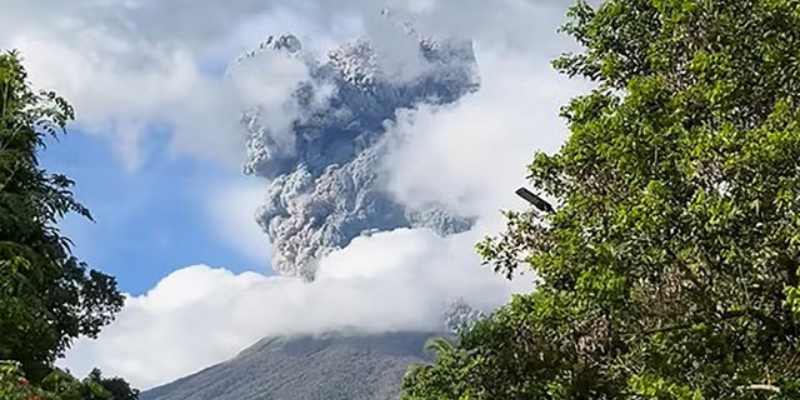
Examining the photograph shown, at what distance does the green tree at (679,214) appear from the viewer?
10.1 metres

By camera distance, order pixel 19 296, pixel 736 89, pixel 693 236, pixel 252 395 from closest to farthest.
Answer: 1. pixel 693 236
2. pixel 736 89
3. pixel 19 296
4. pixel 252 395

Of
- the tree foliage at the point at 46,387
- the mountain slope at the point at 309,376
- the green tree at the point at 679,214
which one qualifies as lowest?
the tree foliage at the point at 46,387

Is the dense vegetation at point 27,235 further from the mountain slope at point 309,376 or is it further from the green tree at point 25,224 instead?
the mountain slope at point 309,376

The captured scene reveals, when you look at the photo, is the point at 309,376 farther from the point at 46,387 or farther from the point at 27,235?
the point at 46,387

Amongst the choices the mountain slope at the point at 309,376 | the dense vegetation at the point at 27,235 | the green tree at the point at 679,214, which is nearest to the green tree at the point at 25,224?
the dense vegetation at the point at 27,235

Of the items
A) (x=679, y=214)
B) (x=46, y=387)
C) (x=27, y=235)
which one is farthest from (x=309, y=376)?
(x=679, y=214)

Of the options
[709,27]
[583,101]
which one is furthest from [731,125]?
[583,101]

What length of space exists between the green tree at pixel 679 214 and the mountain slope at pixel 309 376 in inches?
4538

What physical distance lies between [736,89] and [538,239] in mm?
3668

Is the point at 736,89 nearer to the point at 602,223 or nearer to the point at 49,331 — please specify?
the point at 602,223

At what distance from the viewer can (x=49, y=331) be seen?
56.0ft

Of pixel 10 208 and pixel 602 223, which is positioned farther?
pixel 10 208

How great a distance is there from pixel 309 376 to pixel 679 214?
15186 cm

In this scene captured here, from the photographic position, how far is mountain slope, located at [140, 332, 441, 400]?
143m
